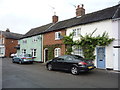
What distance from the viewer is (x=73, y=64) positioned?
29.6ft

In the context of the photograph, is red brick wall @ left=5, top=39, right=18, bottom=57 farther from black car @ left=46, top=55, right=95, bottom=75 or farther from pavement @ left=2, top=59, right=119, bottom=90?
pavement @ left=2, top=59, right=119, bottom=90

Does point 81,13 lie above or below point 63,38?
above

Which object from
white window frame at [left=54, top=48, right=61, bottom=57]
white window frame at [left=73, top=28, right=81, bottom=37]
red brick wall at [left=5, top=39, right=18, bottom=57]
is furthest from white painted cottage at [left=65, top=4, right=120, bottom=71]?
red brick wall at [left=5, top=39, right=18, bottom=57]

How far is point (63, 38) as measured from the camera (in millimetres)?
15172

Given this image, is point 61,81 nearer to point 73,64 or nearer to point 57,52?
point 73,64

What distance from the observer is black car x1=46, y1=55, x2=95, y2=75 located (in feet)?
28.1

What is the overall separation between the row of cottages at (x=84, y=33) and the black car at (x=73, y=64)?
3.06m

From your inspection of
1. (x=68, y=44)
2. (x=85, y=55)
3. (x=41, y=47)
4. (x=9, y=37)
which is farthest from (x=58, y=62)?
(x=9, y=37)

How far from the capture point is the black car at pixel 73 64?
28.1 ft

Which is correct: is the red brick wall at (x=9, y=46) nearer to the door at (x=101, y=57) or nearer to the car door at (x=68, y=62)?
the car door at (x=68, y=62)

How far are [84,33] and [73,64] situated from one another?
5544 mm

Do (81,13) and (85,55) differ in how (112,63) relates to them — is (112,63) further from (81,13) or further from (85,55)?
(81,13)

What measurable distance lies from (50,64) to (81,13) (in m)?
9.81

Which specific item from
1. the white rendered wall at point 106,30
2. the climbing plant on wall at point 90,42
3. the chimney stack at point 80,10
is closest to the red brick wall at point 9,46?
the chimney stack at point 80,10
